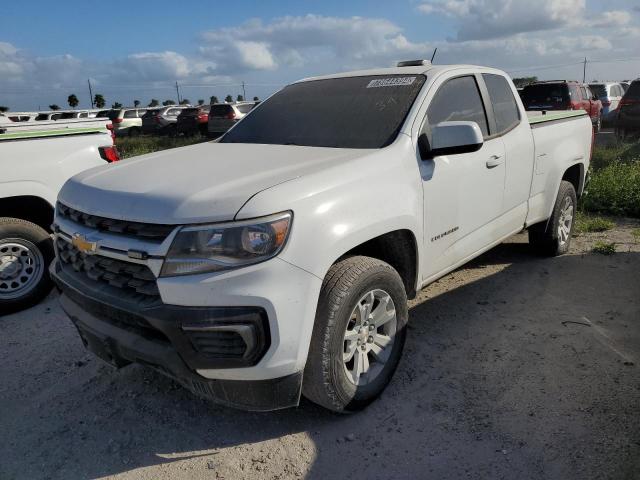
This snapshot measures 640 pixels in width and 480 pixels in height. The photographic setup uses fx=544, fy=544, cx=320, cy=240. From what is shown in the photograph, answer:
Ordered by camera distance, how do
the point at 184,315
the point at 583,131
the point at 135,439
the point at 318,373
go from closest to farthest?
1. the point at 184,315
2. the point at 318,373
3. the point at 135,439
4. the point at 583,131

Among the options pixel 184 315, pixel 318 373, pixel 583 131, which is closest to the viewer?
pixel 184 315

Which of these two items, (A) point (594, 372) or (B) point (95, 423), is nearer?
(B) point (95, 423)

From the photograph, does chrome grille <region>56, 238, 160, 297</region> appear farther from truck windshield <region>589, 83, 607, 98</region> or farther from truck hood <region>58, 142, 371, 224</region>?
truck windshield <region>589, 83, 607, 98</region>

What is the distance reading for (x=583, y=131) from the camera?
538cm

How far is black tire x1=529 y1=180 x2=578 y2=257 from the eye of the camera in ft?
16.6

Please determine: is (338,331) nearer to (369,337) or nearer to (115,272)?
(369,337)

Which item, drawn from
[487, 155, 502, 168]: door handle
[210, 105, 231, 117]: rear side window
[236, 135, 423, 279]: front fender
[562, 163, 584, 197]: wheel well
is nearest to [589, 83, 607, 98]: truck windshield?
[210, 105, 231, 117]: rear side window

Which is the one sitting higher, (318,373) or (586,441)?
(318,373)

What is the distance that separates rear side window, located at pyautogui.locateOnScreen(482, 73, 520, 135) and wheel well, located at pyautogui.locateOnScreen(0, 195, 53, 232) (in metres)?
3.71

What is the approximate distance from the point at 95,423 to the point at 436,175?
2382mm

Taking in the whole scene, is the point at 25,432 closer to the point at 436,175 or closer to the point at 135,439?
the point at 135,439

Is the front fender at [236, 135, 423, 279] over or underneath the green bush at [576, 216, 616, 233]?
over

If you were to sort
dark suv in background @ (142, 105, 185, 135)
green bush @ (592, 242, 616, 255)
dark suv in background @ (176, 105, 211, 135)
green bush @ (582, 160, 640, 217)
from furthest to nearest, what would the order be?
dark suv in background @ (142, 105, 185, 135)
dark suv in background @ (176, 105, 211, 135)
green bush @ (582, 160, 640, 217)
green bush @ (592, 242, 616, 255)

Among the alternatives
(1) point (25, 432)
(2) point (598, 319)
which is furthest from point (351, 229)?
(2) point (598, 319)
